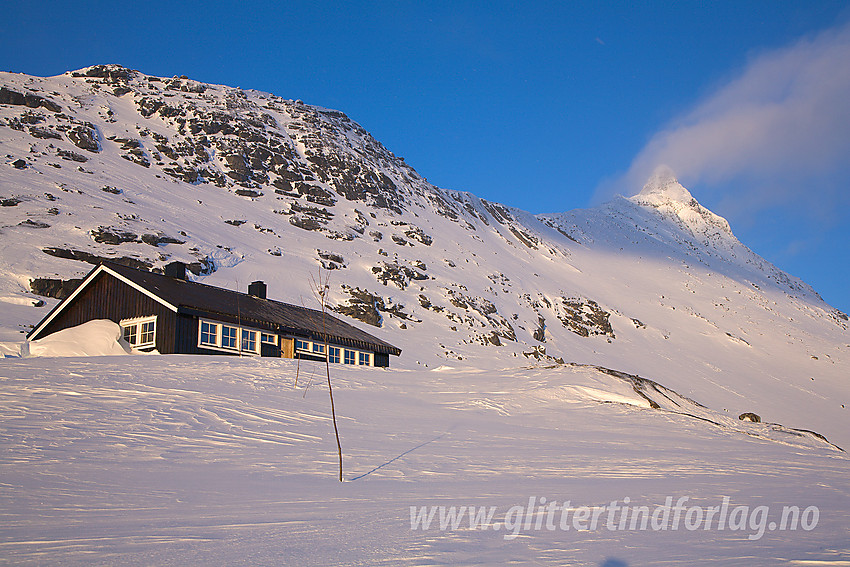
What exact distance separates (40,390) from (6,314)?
988 inches

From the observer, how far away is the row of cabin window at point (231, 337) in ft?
86.1

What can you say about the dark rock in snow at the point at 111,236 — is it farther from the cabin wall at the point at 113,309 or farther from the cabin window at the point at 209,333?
the cabin window at the point at 209,333

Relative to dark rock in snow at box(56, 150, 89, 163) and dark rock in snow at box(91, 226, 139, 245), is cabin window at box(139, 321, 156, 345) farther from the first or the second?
dark rock in snow at box(56, 150, 89, 163)

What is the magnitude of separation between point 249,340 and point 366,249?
42.8 m

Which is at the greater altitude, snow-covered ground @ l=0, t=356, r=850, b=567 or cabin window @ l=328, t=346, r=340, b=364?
cabin window @ l=328, t=346, r=340, b=364

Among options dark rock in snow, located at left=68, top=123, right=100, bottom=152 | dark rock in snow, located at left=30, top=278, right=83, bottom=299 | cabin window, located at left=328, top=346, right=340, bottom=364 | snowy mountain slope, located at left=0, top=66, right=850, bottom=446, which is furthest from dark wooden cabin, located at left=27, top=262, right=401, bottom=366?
dark rock in snow, located at left=68, top=123, right=100, bottom=152

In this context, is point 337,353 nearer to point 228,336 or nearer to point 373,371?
point 228,336

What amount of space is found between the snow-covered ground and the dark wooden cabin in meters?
6.27

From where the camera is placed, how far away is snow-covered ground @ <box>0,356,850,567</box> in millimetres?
5301

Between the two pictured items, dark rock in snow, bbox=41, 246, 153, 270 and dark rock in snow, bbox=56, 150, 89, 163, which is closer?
dark rock in snow, bbox=41, 246, 153, 270

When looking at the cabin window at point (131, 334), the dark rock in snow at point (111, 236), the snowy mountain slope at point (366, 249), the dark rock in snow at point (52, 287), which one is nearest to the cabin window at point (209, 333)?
the cabin window at point (131, 334)

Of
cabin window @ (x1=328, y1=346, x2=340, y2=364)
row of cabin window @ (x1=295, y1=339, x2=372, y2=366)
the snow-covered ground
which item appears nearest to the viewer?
the snow-covered ground

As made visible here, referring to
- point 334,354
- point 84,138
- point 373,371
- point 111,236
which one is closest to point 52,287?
point 111,236

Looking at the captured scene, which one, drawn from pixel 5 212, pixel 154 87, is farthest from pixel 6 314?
pixel 154 87
